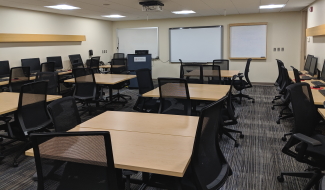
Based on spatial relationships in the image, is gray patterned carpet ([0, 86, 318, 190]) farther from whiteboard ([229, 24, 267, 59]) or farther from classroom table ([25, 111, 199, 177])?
whiteboard ([229, 24, 267, 59])

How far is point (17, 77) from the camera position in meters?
5.40

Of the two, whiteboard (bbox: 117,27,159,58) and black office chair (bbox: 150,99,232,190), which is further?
whiteboard (bbox: 117,27,159,58)

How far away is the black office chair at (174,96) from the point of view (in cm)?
341

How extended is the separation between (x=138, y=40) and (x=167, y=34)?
1.21m

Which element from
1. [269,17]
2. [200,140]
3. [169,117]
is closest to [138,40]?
[269,17]

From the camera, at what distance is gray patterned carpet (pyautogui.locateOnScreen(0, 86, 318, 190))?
2.84 meters

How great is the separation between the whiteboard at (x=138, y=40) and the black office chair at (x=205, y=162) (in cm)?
857

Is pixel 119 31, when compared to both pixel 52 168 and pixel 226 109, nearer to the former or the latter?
pixel 226 109

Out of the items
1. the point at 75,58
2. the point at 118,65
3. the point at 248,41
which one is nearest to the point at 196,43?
the point at 248,41

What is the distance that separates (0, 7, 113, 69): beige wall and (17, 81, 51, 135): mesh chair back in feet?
12.6

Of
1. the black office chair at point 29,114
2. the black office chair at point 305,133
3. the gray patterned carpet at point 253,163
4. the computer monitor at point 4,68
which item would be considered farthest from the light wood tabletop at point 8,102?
the black office chair at point 305,133

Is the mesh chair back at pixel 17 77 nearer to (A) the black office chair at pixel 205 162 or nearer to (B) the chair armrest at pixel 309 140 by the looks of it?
(A) the black office chair at pixel 205 162

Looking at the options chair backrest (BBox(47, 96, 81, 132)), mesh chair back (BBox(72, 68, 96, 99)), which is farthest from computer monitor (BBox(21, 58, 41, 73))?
chair backrest (BBox(47, 96, 81, 132))

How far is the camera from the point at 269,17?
869 centimetres
